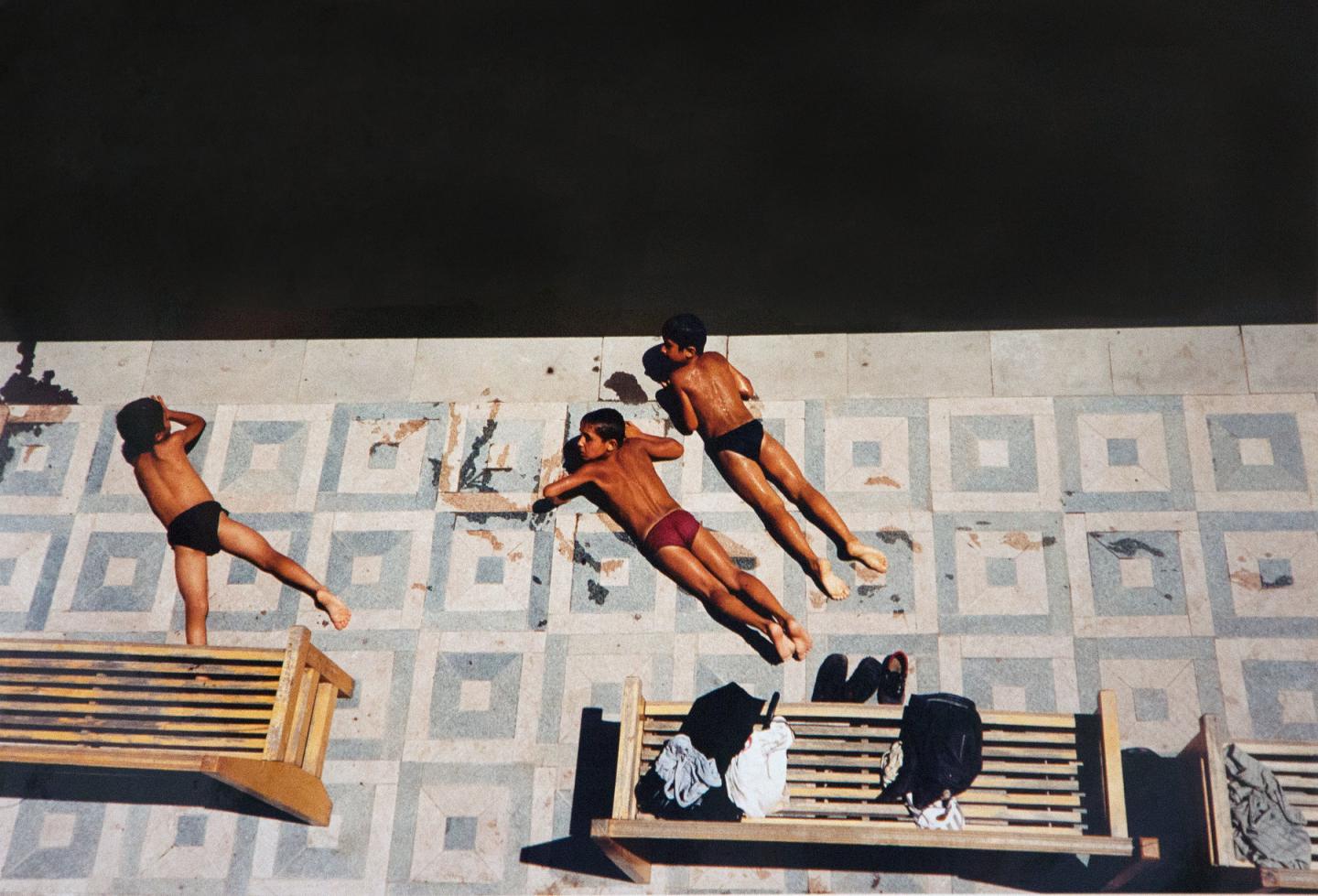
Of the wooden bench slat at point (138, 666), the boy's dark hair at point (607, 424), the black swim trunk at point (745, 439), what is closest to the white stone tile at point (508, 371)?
the boy's dark hair at point (607, 424)

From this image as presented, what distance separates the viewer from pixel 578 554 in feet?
23.2

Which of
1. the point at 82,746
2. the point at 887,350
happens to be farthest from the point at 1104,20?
the point at 82,746

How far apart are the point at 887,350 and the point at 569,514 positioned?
2.45m

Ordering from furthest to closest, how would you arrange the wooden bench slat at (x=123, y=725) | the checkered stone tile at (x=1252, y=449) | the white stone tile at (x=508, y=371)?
the white stone tile at (x=508, y=371) → the checkered stone tile at (x=1252, y=449) → the wooden bench slat at (x=123, y=725)

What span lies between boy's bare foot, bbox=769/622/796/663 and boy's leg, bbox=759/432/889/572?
70 cm

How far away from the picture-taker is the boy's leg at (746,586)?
21.9 ft

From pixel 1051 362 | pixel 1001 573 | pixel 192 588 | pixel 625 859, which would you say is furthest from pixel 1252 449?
pixel 192 588

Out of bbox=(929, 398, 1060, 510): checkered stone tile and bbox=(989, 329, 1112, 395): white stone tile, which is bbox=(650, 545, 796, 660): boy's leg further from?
bbox=(989, 329, 1112, 395): white stone tile

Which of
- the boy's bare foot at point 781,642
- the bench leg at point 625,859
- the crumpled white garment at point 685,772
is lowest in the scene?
the bench leg at point 625,859

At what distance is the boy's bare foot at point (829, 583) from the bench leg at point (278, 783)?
10.9 feet

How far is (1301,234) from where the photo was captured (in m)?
7.45

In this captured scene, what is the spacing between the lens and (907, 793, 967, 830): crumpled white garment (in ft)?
19.0

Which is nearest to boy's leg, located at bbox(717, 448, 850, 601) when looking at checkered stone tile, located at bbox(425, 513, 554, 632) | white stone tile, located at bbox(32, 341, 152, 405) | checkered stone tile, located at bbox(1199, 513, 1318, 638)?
checkered stone tile, located at bbox(425, 513, 554, 632)

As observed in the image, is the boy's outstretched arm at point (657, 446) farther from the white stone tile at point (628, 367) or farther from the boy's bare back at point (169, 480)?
the boy's bare back at point (169, 480)
